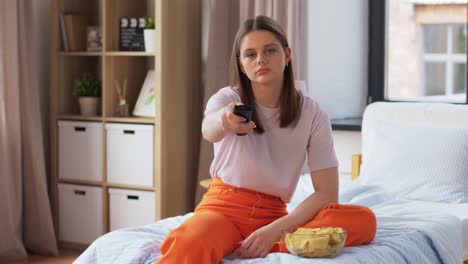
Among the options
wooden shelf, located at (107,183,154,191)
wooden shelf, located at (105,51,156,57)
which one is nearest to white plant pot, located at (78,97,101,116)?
wooden shelf, located at (105,51,156,57)

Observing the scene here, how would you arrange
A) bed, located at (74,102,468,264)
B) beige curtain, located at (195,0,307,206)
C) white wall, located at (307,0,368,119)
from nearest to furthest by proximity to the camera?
bed, located at (74,102,468,264)
beige curtain, located at (195,0,307,206)
white wall, located at (307,0,368,119)

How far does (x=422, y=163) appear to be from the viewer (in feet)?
11.6

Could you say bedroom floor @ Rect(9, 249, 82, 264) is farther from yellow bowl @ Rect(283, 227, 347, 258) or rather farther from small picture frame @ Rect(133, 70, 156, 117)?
yellow bowl @ Rect(283, 227, 347, 258)

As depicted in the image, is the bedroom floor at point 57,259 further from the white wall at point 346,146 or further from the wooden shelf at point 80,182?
the white wall at point 346,146

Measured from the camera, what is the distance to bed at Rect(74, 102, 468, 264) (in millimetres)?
2357

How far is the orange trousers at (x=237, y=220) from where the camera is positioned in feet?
7.31

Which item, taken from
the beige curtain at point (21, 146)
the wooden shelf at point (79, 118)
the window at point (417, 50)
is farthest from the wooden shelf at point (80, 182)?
the window at point (417, 50)

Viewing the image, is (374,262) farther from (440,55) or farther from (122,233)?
(440,55)

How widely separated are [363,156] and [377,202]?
0.75 m

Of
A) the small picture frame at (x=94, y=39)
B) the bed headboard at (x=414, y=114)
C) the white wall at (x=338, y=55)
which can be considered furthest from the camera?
the small picture frame at (x=94, y=39)

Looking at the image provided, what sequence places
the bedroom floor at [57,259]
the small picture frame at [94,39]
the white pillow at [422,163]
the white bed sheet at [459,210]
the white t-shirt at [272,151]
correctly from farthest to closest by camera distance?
the small picture frame at [94,39], the bedroom floor at [57,259], the white pillow at [422,163], the white bed sheet at [459,210], the white t-shirt at [272,151]

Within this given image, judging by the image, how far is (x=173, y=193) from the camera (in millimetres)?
4383

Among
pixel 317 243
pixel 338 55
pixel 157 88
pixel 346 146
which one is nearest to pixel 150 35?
pixel 157 88

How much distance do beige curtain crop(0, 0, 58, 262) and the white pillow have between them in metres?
1.75
